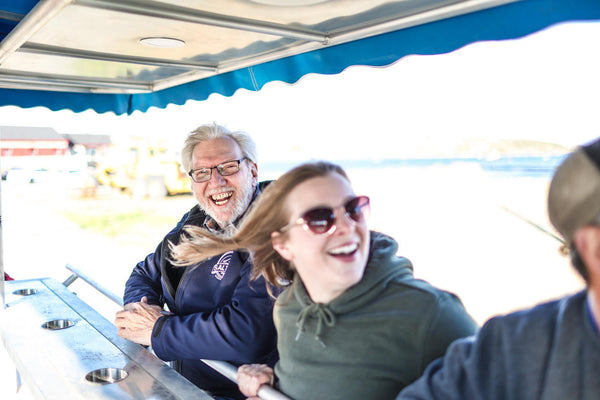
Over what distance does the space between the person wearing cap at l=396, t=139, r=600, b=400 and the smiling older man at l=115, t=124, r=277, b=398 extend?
1132 mm

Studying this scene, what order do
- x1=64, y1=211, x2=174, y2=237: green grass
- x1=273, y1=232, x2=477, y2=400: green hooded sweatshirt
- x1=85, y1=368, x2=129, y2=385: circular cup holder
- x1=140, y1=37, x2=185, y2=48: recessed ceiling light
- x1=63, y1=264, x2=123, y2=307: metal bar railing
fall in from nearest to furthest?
x1=273, y1=232, x2=477, y2=400: green hooded sweatshirt
x1=85, y1=368, x2=129, y2=385: circular cup holder
x1=140, y1=37, x2=185, y2=48: recessed ceiling light
x1=63, y1=264, x2=123, y2=307: metal bar railing
x1=64, y1=211, x2=174, y2=237: green grass

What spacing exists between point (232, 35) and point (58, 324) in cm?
169

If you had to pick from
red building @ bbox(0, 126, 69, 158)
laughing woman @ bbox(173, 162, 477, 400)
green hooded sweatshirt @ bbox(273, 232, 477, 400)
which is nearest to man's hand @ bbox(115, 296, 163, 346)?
laughing woman @ bbox(173, 162, 477, 400)

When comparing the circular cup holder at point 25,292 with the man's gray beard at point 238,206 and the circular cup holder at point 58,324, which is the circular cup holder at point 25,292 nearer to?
the circular cup holder at point 58,324

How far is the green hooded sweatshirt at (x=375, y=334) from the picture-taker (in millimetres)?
1397

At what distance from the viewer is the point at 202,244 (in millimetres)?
2098

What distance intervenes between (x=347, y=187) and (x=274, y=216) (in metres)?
0.26

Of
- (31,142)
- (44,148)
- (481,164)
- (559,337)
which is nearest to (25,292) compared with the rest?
(559,337)

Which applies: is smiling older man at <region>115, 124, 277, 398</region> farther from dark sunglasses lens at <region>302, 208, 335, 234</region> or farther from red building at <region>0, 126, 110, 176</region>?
red building at <region>0, 126, 110, 176</region>

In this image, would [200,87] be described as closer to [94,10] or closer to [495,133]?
[94,10]

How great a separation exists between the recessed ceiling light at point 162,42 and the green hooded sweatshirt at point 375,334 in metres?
1.66

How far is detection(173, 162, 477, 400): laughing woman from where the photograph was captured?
141 centimetres

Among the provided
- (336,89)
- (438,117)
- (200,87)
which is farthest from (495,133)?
(200,87)

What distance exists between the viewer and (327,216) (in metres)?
1.53
